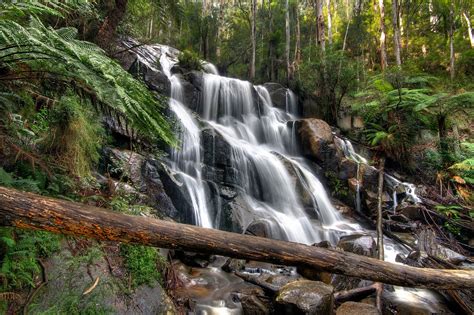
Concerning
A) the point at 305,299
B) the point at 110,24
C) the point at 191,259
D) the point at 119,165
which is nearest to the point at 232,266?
the point at 191,259

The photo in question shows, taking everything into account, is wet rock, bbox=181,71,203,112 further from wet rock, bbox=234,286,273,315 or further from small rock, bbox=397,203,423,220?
wet rock, bbox=234,286,273,315

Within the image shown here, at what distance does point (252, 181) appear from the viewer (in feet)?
31.3

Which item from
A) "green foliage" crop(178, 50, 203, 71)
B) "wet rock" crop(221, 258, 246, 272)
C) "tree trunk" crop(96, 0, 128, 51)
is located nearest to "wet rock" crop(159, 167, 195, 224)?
"wet rock" crop(221, 258, 246, 272)

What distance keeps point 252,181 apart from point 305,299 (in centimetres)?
572

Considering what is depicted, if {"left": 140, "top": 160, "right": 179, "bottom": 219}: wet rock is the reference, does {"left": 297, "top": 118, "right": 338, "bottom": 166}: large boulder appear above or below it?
above

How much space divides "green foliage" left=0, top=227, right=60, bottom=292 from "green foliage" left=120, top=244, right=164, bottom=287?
97 cm

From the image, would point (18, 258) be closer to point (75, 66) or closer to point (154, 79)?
point (75, 66)

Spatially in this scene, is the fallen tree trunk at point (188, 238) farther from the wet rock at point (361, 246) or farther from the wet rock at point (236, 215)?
the wet rock at point (236, 215)

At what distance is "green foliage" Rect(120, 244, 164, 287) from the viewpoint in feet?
11.3

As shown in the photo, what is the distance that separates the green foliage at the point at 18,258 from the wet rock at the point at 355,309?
11.3 feet

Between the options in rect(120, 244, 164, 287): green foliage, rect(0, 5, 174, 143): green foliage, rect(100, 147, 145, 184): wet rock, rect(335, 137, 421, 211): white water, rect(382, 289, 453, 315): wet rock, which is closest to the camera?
rect(0, 5, 174, 143): green foliage

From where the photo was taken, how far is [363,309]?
4.04m

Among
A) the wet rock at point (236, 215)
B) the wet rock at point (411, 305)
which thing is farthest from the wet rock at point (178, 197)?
the wet rock at point (411, 305)

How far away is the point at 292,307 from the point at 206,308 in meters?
1.34
